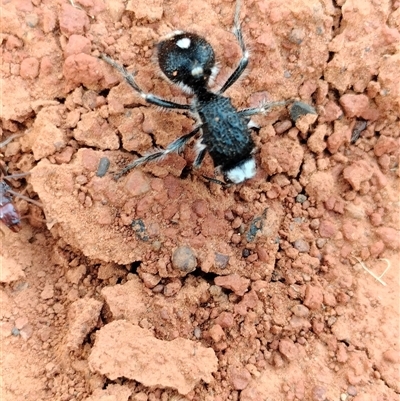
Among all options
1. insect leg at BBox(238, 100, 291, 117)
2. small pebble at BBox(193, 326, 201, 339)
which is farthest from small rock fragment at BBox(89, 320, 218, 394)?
insect leg at BBox(238, 100, 291, 117)

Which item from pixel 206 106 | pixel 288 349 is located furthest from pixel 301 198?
pixel 288 349

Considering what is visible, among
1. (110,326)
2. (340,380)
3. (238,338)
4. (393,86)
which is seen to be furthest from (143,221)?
(393,86)

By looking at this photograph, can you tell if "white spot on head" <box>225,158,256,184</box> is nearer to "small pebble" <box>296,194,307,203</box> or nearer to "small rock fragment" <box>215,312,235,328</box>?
"small pebble" <box>296,194,307,203</box>

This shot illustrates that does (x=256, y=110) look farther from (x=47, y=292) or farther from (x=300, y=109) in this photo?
(x=47, y=292)

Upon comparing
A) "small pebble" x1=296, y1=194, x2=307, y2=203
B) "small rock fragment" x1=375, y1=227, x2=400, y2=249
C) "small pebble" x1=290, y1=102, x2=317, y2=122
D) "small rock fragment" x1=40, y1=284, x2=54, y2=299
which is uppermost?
"small pebble" x1=290, y1=102, x2=317, y2=122

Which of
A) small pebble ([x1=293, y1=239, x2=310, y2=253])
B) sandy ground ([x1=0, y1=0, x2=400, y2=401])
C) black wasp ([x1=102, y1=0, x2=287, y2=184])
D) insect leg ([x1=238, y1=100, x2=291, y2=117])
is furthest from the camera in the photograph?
small pebble ([x1=293, y1=239, x2=310, y2=253])

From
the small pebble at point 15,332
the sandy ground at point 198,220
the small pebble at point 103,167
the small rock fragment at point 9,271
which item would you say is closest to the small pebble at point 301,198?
the sandy ground at point 198,220

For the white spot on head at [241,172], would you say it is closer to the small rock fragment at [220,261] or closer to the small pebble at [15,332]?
the small rock fragment at [220,261]

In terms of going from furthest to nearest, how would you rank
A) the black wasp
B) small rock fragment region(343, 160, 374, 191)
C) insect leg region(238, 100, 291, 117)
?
small rock fragment region(343, 160, 374, 191) < insect leg region(238, 100, 291, 117) < the black wasp
